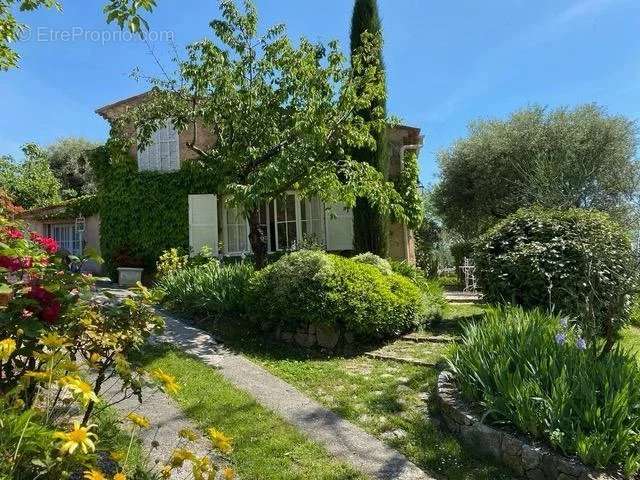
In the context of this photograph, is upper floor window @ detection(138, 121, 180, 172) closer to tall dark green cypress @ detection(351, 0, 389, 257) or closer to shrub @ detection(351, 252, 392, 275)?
tall dark green cypress @ detection(351, 0, 389, 257)

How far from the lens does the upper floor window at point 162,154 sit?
45.4ft

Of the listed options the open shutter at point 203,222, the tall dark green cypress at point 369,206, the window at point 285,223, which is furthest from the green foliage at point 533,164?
the open shutter at point 203,222

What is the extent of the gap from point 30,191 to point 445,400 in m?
23.5

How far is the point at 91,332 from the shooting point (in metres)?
2.62

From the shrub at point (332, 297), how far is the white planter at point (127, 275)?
631cm

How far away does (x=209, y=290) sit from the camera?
8219 millimetres

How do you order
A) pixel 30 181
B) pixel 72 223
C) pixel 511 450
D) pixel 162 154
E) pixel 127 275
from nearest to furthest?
pixel 511 450
pixel 127 275
pixel 162 154
pixel 72 223
pixel 30 181

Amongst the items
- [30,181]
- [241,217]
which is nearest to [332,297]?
[241,217]

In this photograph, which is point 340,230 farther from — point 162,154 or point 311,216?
point 162,154

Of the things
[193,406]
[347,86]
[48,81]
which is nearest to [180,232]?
[48,81]

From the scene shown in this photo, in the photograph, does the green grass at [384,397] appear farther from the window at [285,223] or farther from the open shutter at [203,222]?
the window at [285,223]

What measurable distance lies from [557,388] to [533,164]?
13.7 meters

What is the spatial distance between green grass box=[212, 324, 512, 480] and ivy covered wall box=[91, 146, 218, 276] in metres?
6.90

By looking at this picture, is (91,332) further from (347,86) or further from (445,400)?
(347,86)
